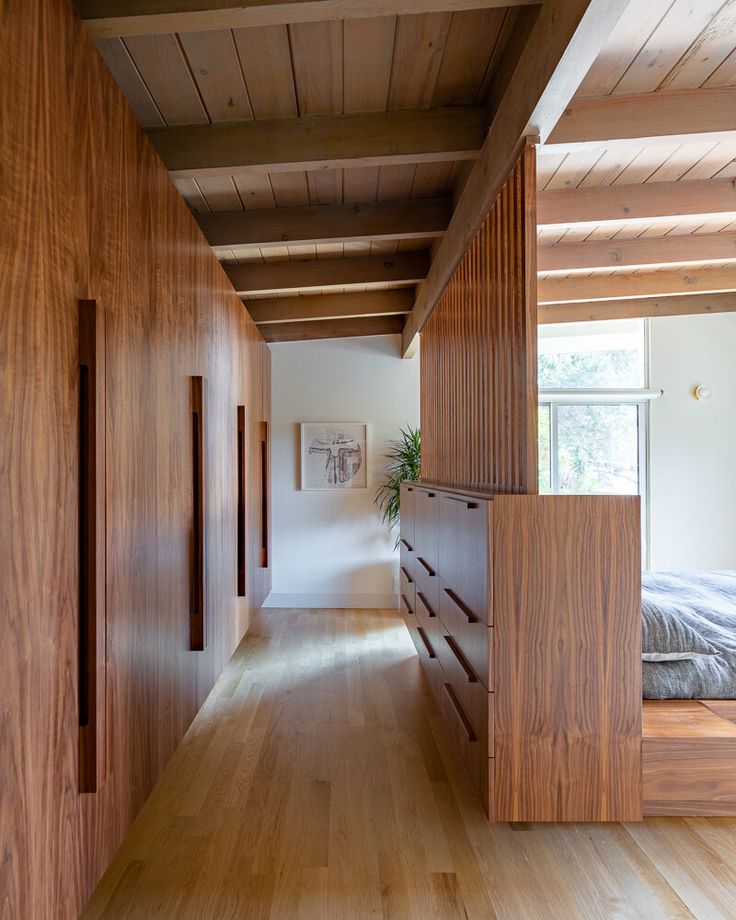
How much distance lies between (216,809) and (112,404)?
1.55m

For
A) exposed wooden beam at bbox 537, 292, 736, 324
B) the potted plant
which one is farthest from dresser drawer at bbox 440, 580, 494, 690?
exposed wooden beam at bbox 537, 292, 736, 324

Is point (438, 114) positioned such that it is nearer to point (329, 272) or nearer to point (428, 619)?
point (329, 272)

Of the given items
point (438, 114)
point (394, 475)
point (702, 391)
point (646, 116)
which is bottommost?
point (394, 475)

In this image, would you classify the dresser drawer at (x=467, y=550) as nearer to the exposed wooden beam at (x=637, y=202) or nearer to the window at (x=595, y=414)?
the exposed wooden beam at (x=637, y=202)

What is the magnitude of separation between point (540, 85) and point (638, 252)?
2.18 metres

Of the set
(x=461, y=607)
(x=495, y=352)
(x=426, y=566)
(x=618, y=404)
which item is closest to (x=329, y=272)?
(x=495, y=352)

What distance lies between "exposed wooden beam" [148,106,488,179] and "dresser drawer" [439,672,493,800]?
2.01 metres

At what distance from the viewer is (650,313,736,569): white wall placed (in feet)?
19.4

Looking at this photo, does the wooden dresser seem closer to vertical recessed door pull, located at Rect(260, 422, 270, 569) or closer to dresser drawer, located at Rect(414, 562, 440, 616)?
dresser drawer, located at Rect(414, 562, 440, 616)

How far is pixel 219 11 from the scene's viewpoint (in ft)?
5.26

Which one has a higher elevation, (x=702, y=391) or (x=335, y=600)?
(x=702, y=391)

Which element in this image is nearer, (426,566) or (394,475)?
(426,566)

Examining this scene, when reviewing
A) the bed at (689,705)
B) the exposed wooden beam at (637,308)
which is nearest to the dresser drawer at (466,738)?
the bed at (689,705)

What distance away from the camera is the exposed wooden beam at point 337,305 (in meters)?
4.82
